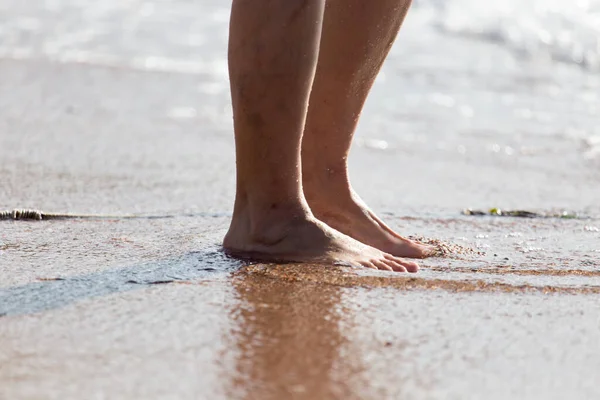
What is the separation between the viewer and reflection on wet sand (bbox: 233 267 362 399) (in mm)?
1087

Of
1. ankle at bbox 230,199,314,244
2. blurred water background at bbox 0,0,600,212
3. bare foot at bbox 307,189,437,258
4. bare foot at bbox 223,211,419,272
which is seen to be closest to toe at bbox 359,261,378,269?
bare foot at bbox 223,211,419,272

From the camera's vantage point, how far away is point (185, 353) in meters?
1.18

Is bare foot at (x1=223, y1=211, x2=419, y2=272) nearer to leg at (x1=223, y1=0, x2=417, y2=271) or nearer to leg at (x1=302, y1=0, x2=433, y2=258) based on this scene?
leg at (x1=223, y1=0, x2=417, y2=271)

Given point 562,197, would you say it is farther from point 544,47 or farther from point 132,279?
point 544,47

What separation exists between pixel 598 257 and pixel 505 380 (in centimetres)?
90

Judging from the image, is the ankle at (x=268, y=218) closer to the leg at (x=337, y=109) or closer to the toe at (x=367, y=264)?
the toe at (x=367, y=264)

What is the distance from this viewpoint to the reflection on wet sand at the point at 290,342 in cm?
109

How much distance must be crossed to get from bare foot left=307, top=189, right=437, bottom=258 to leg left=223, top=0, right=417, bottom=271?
256 mm

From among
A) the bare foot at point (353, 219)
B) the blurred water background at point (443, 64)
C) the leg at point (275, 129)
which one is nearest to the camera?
the leg at point (275, 129)

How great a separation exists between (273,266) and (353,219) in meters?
0.48

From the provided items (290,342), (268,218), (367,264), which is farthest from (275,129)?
(290,342)

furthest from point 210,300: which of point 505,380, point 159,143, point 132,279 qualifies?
point 159,143

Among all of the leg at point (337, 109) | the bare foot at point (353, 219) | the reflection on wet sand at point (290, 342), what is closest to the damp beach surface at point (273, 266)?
the reflection on wet sand at point (290, 342)

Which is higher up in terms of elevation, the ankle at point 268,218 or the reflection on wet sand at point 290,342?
the ankle at point 268,218
